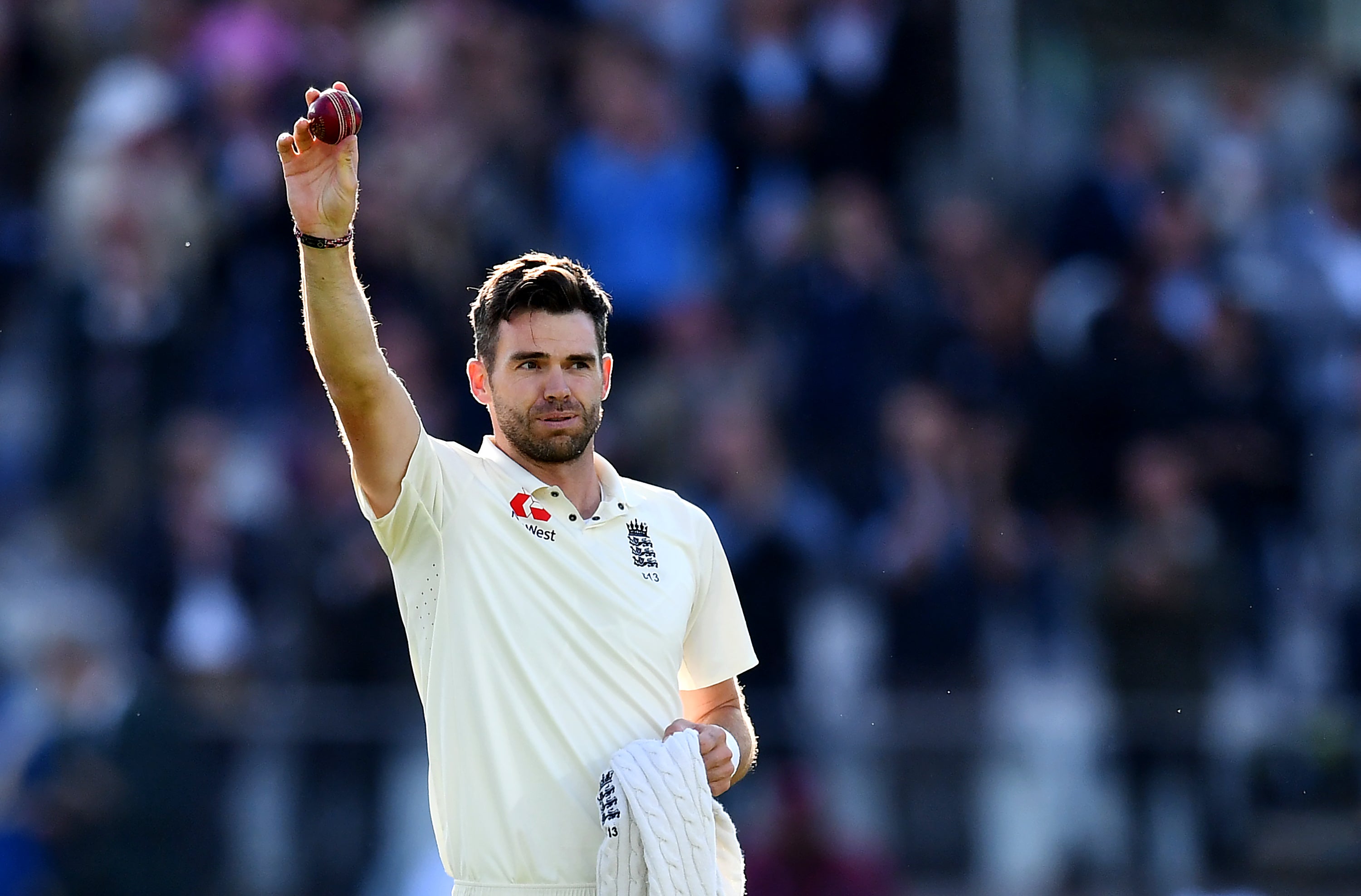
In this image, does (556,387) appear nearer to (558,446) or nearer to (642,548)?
(558,446)

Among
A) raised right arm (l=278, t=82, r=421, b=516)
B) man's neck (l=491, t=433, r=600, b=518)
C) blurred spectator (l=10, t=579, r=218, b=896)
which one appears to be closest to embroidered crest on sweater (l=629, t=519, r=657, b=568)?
man's neck (l=491, t=433, r=600, b=518)

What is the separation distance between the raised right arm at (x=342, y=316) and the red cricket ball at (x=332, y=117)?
0.02 meters

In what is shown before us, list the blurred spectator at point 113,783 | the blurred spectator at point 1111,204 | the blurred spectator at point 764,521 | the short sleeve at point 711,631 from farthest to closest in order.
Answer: the blurred spectator at point 1111,204
the blurred spectator at point 764,521
the blurred spectator at point 113,783
the short sleeve at point 711,631

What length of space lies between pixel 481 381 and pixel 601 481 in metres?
0.37

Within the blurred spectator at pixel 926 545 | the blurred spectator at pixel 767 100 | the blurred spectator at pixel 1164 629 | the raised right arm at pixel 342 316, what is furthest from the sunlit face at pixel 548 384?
the blurred spectator at pixel 767 100

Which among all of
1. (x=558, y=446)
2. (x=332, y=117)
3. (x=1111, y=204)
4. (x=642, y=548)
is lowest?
(x=642, y=548)

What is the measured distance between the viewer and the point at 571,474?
4332 mm

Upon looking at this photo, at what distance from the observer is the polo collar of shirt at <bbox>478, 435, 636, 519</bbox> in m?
4.25

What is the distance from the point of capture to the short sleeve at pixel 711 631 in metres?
4.53

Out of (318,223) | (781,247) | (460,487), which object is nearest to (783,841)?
(781,247)

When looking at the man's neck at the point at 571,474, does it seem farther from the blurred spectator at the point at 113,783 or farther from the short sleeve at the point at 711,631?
the blurred spectator at the point at 113,783

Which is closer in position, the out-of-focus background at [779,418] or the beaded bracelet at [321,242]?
the beaded bracelet at [321,242]

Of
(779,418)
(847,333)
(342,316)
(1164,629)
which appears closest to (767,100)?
(847,333)

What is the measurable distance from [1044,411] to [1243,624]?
1493mm
